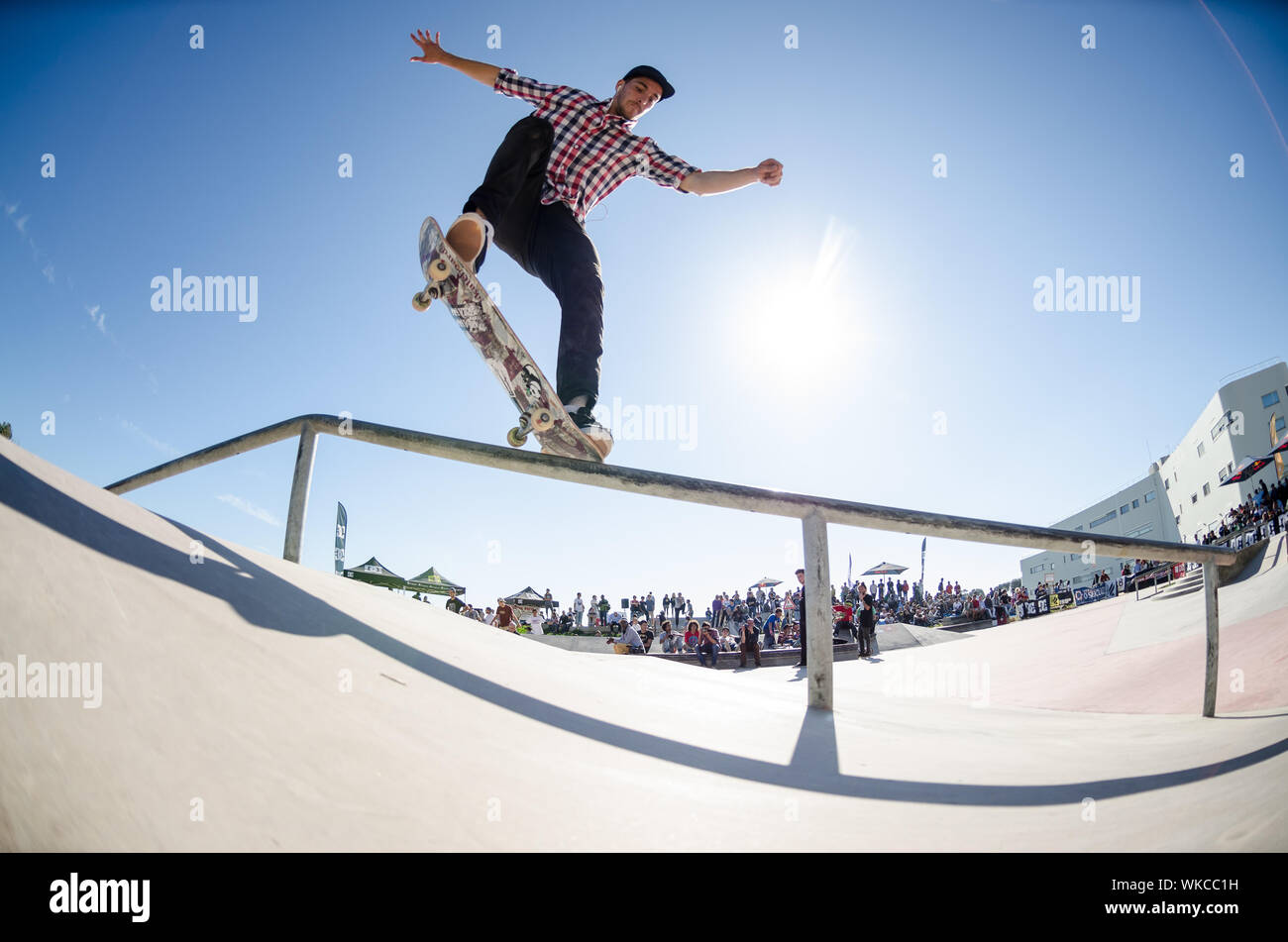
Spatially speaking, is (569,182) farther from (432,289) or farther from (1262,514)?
(1262,514)

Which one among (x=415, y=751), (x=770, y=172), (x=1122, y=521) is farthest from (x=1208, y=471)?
(x=415, y=751)

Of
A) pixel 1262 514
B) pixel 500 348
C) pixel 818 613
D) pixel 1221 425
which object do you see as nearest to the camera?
pixel 818 613

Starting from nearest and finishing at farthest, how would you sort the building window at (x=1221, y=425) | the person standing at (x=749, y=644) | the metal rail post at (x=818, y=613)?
the metal rail post at (x=818, y=613) → the person standing at (x=749, y=644) → the building window at (x=1221, y=425)

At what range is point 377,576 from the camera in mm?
17078

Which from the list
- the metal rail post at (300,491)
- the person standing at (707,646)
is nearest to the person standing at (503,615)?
the person standing at (707,646)

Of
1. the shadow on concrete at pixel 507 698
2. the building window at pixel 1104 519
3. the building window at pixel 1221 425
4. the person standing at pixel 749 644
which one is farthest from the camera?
the building window at pixel 1104 519

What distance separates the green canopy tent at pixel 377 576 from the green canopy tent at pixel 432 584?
0.41 meters

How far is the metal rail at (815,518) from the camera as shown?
2225 millimetres

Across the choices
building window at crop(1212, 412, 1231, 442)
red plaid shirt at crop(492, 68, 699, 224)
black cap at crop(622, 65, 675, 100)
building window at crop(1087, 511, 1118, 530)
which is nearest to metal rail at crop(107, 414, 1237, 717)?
red plaid shirt at crop(492, 68, 699, 224)

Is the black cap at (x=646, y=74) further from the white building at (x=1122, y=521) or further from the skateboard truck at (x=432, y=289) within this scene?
the white building at (x=1122, y=521)

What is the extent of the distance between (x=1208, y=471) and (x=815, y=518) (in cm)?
5497

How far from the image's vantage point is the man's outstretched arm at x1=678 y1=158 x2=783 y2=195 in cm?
316
